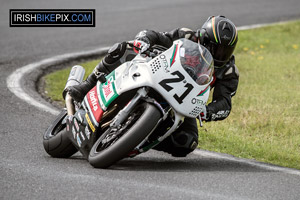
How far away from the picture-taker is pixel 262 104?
28.0 ft

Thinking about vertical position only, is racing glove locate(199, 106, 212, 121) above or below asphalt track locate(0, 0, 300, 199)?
above

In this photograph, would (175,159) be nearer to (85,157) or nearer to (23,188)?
(85,157)

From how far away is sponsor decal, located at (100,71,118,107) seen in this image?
5.54 m

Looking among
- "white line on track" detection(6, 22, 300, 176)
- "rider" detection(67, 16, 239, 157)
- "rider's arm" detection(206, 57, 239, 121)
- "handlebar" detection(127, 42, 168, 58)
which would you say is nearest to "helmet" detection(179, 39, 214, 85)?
"handlebar" detection(127, 42, 168, 58)

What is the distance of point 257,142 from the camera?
22.9ft

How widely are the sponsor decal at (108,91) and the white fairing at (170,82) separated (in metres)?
0.06

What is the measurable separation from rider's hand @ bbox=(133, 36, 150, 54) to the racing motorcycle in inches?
1.8

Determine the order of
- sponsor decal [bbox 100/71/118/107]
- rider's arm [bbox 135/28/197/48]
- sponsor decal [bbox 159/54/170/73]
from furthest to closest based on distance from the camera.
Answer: rider's arm [bbox 135/28/197/48] → sponsor decal [bbox 100/71/118/107] → sponsor decal [bbox 159/54/170/73]

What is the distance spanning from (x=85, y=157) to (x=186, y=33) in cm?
155

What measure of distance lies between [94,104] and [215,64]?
1232 millimetres

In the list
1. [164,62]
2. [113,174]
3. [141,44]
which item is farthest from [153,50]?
[113,174]

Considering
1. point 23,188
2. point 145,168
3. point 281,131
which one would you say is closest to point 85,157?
point 145,168

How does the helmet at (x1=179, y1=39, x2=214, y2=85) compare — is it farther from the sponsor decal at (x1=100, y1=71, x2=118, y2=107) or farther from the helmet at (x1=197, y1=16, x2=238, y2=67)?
the sponsor decal at (x1=100, y1=71, x2=118, y2=107)

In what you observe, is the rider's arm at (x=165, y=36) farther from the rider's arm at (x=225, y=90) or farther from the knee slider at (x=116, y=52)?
the rider's arm at (x=225, y=90)
